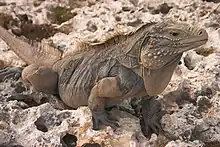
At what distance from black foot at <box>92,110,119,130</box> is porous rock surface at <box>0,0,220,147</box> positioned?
27 millimetres

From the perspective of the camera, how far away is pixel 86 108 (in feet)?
7.85

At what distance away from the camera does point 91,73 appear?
2.43 meters

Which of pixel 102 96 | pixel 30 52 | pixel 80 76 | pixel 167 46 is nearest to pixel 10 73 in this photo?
pixel 30 52

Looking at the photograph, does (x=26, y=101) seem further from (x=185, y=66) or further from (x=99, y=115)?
(x=185, y=66)

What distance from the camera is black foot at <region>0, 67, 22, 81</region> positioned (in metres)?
2.61

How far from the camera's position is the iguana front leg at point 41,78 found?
2.50m

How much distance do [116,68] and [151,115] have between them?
0.30m

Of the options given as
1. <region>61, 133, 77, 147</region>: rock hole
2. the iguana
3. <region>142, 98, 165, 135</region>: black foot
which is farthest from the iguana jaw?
<region>61, 133, 77, 147</region>: rock hole

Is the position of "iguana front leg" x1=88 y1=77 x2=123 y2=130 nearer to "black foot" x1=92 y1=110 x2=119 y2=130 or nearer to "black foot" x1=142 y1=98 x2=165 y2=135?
"black foot" x1=92 y1=110 x2=119 y2=130

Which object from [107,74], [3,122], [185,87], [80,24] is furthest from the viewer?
[80,24]

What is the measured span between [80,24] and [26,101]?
2.36ft

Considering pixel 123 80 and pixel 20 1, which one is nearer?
pixel 123 80

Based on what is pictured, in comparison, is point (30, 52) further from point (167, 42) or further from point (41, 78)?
point (167, 42)

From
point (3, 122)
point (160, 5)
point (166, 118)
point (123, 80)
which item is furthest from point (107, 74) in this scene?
point (160, 5)
